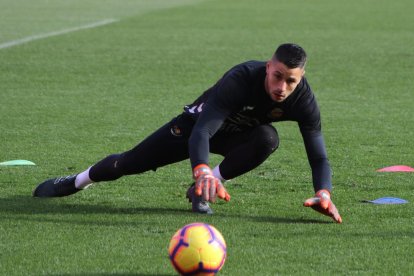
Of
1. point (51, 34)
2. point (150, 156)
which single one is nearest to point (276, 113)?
point (150, 156)

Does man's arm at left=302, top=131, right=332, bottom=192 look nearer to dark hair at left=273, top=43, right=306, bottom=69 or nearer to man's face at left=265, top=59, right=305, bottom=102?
man's face at left=265, top=59, right=305, bottom=102

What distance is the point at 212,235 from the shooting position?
635cm

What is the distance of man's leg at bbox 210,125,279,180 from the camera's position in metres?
8.08

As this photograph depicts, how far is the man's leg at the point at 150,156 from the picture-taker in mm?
8242

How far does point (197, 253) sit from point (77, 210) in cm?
237

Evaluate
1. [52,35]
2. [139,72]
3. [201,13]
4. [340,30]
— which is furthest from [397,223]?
[201,13]

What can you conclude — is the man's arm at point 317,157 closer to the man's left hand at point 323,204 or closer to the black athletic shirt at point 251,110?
the black athletic shirt at point 251,110

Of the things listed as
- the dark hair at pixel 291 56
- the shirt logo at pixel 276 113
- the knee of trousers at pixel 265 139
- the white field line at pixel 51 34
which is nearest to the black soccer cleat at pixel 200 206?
the knee of trousers at pixel 265 139

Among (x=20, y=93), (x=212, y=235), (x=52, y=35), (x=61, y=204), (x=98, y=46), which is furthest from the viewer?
(x=52, y=35)

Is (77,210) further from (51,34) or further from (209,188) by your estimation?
(51,34)

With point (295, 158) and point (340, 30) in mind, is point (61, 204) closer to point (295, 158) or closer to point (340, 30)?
point (295, 158)

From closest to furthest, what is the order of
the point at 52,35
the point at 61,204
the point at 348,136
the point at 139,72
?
the point at 61,204 → the point at 348,136 → the point at 139,72 → the point at 52,35

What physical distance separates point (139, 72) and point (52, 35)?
7.26 m

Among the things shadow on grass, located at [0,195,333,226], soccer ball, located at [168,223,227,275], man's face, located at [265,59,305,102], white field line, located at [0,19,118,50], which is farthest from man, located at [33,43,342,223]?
white field line, located at [0,19,118,50]
